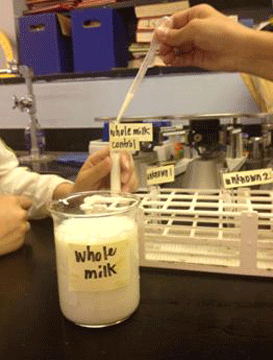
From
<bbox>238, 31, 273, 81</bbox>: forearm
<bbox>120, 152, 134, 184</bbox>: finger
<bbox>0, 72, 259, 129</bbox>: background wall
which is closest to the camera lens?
<bbox>238, 31, 273, 81</bbox>: forearm

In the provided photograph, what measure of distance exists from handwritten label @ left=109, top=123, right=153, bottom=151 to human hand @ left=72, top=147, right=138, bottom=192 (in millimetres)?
151

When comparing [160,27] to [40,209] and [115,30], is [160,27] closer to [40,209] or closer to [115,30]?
[40,209]

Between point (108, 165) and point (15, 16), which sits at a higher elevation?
point (15, 16)

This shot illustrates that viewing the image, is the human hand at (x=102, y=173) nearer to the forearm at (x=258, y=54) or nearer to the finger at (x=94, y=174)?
the finger at (x=94, y=174)

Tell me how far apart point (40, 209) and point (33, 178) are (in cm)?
17

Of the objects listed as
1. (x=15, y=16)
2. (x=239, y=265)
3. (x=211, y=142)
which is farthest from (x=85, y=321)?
(x=15, y=16)

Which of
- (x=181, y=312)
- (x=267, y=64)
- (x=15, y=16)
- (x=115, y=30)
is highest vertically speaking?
(x=15, y=16)

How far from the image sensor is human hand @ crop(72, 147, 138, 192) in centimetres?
86

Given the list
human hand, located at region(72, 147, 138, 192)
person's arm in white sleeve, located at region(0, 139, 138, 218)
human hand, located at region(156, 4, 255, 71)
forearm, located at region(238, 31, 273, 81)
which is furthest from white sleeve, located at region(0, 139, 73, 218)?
forearm, located at region(238, 31, 273, 81)

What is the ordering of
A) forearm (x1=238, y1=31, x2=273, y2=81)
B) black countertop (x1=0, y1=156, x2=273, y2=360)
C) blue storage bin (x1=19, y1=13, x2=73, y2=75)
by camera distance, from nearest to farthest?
black countertop (x1=0, y1=156, x2=273, y2=360) < forearm (x1=238, y1=31, x2=273, y2=81) < blue storage bin (x1=19, y1=13, x2=73, y2=75)

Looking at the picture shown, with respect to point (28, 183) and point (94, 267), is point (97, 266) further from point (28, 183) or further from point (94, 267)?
point (28, 183)

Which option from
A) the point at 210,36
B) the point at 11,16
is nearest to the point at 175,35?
the point at 210,36

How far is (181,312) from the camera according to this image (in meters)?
0.51

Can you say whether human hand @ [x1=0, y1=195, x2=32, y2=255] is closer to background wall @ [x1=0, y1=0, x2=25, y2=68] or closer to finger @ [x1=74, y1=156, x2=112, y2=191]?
finger @ [x1=74, y1=156, x2=112, y2=191]
